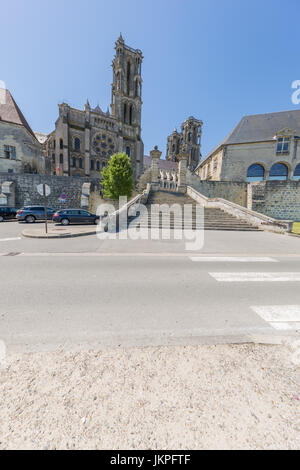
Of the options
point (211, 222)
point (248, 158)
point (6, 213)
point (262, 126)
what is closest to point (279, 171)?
point (248, 158)

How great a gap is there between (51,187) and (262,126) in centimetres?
3339

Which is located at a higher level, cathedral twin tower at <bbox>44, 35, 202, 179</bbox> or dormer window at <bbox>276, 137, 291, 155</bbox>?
cathedral twin tower at <bbox>44, 35, 202, 179</bbox>

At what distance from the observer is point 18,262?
5531 mm

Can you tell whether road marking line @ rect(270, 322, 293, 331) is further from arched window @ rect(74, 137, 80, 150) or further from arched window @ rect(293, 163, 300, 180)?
arched window @ rect(74, 137, 80, 150)

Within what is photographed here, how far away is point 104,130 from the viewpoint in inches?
1508

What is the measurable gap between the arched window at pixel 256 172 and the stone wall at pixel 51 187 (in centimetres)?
2345

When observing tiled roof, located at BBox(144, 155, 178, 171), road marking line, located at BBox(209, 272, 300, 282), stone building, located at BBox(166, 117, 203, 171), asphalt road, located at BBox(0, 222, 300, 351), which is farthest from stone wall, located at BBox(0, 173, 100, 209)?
stone building, located at BBox(166, 117, 203, 171)

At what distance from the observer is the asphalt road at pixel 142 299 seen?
2.54m

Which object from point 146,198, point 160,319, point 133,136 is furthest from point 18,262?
point 133,136

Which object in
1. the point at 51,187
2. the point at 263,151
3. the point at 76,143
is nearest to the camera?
the point at 51,187

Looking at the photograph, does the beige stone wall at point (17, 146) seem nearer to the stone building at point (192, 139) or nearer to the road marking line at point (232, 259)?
the road marking line at point (232, 259)

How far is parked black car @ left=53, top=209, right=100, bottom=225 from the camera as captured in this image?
14703 millimetres

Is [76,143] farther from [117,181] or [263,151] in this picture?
[263,151]

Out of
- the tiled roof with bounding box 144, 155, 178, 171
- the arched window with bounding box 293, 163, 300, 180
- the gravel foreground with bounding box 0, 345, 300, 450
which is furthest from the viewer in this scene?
the tiled roof with bounding box 144, 155, 178, 171
